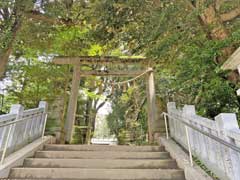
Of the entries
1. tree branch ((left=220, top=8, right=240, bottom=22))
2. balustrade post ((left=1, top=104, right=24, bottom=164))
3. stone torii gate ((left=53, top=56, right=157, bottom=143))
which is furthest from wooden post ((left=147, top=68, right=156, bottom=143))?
balustrade post ((left=1, top=104, right=24, bottom=164))

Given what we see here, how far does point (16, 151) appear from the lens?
3.87m

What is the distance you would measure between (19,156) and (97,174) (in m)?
1.37

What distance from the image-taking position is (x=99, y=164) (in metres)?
3.70

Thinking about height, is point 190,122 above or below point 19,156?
above

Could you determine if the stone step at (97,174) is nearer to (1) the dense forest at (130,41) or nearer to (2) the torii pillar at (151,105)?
(1) the dense forest at (130,41)

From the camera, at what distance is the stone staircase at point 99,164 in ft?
10.8

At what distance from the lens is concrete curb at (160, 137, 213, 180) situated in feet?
9.04

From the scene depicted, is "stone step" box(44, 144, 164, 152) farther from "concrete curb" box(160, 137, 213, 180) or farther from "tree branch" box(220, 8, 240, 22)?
"tree branch" box(220, 8, 240, 22)

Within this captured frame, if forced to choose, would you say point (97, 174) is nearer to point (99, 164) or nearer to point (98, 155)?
point (99, 164)

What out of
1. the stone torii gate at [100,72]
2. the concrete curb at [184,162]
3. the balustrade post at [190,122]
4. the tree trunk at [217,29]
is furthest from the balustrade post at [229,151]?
the stone torii gate at [100,72]

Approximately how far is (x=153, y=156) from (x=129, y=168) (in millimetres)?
725

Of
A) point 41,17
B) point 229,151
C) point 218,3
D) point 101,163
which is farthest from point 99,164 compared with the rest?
point 41,17

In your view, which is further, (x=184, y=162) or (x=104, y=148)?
(x=104, y=148)

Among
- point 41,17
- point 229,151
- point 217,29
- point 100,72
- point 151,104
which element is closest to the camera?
point 229,151
